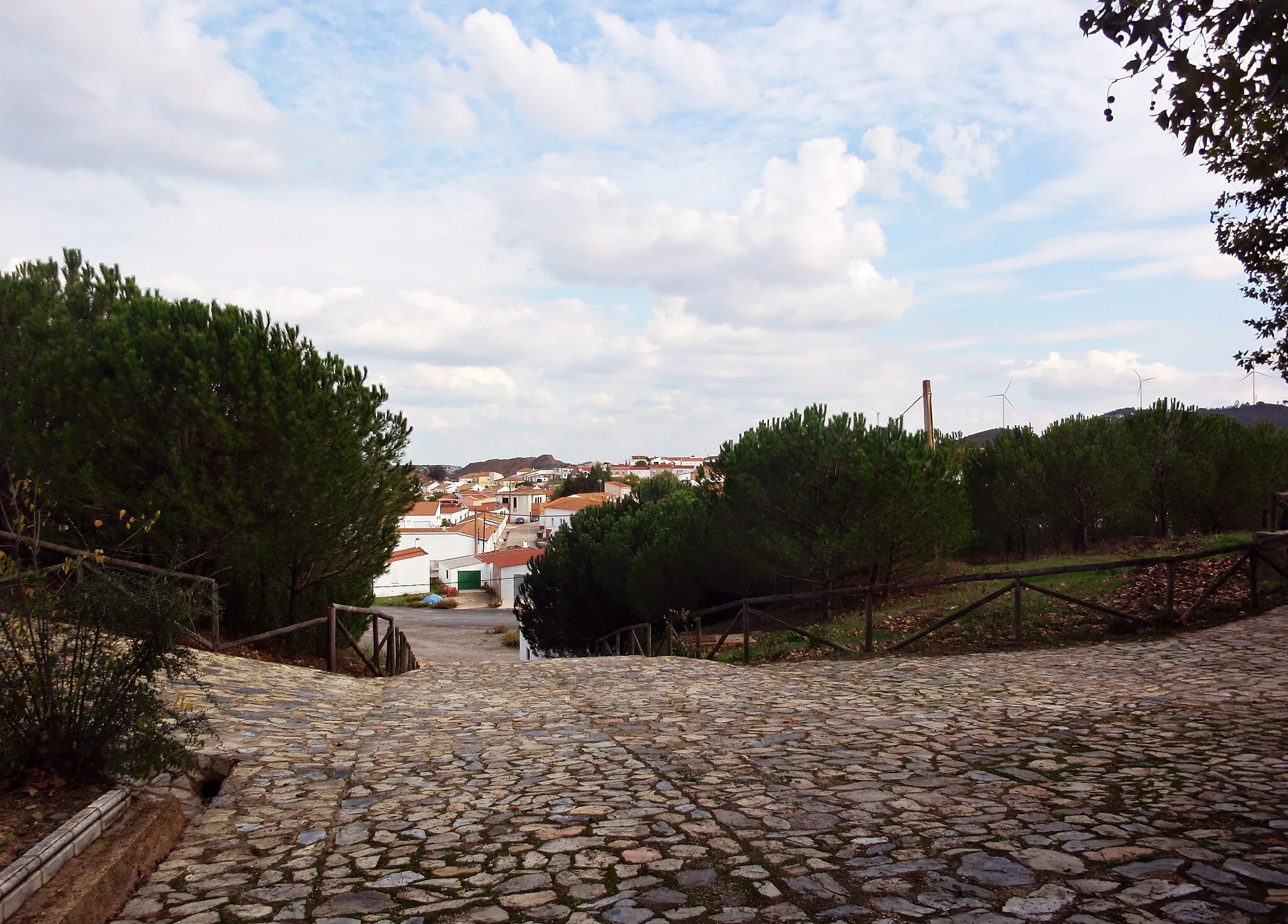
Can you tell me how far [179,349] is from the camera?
12.9 m

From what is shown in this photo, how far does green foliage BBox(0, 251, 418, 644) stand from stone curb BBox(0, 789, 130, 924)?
28.9ft

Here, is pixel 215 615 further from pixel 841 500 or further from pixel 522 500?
pixel 522 500

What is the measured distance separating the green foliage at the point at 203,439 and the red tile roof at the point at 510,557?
47.3 metres

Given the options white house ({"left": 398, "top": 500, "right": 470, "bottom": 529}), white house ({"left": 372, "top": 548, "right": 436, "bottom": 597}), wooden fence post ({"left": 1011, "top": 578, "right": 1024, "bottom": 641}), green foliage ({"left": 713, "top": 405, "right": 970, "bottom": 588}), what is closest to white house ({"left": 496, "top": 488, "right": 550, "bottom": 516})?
Result: white house ({"left": 398, "top": 500, "right": 470, "bottom": 529})

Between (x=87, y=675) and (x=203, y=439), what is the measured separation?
8.95 m

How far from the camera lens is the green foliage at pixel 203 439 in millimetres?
12523

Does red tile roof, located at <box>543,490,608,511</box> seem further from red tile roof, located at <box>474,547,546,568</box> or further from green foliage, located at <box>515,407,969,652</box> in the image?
green foliage, located at <box>515,407,969,652</box>

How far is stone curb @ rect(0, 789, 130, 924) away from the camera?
3184 mm

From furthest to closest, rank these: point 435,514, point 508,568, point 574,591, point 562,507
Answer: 1. point 562,507
2. point 435,514
3. point 508,568
4. point 574,591

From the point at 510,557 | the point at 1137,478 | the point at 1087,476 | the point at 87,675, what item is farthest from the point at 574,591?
the point at 510,557

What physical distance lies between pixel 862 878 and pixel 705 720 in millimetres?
3970

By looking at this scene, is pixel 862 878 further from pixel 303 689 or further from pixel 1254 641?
pixel 1254 641

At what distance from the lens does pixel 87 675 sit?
4797mm

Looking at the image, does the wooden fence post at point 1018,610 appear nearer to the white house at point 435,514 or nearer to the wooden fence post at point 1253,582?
the wooden fence post at point 1253,582
